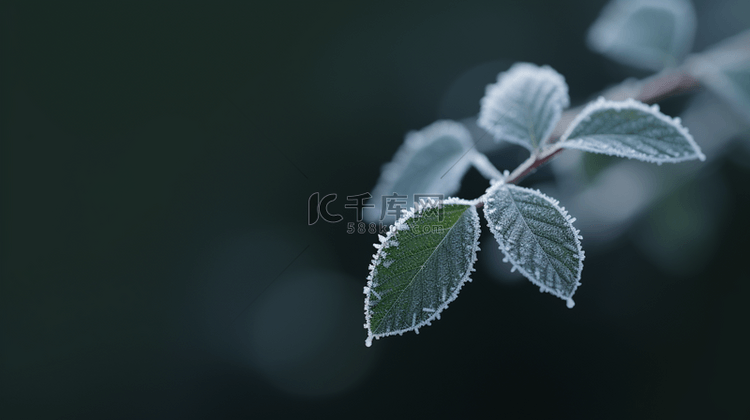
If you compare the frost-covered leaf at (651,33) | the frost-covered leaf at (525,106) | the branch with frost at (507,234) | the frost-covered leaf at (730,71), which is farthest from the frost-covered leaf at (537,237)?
the frost-covered leaf at (651,33)

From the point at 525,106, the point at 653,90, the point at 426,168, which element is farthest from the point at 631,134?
the point at 653,90

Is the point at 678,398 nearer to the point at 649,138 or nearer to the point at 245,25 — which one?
the point at 649,138

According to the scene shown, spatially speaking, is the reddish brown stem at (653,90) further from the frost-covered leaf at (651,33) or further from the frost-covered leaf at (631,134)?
the frost-covered leaf at (631,134)

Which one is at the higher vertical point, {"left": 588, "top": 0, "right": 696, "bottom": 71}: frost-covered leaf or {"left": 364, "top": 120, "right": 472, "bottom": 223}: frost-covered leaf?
{"left": 364, "top": 120, "right": 472, "bottom": 223}: frost-covered leaf

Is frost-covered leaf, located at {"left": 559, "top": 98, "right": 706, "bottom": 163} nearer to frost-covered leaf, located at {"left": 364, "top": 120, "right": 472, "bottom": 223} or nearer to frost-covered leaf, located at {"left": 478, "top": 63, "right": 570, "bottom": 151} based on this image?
frost-covered leaf, located at {"left": 478, "top": 63, "right": 570, "bottom": 151}

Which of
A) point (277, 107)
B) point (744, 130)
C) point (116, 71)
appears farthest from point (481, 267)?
point (116, 71)

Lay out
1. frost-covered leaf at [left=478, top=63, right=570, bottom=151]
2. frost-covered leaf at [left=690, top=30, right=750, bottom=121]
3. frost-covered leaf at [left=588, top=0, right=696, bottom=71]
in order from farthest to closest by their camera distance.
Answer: frost-covered leaf at [left=588, top=0, right=696, bottom=71]
frost-covered leaf at [left=690, top=30, right=750, bottom=121]
frost-covered leaf at [left=478, top=63, right=570, bottom=151]

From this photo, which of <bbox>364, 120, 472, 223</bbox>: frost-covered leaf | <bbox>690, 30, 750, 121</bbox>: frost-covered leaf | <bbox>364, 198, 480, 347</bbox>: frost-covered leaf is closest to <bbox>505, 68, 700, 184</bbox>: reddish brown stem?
<bbox>690, 30, 750, 121</bbox>: frost-covered leaf
